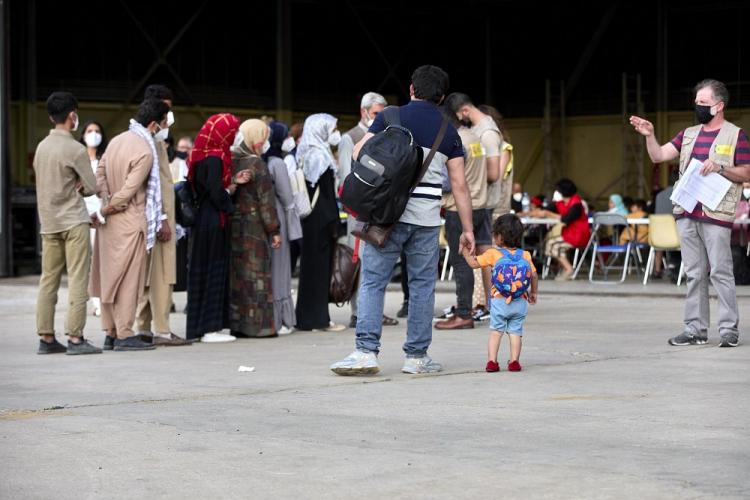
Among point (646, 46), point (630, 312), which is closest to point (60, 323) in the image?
point (630, 312)

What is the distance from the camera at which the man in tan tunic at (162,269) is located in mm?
10297

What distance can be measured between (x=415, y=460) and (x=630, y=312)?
26.6 ft

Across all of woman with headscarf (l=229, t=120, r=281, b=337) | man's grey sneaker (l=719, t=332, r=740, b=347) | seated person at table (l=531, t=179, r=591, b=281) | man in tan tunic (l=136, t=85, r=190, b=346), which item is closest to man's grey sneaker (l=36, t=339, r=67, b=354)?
man in tan tunic (l=136, t=85, r=190, b=346)

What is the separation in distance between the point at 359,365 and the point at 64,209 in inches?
103

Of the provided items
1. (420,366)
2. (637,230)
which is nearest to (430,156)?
(420,366)

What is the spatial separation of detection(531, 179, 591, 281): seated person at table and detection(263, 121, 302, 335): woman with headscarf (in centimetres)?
828

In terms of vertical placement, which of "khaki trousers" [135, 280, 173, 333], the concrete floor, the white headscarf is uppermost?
the white headscarf

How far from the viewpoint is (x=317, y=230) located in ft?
37.9

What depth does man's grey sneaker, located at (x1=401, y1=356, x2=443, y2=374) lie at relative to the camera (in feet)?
27.5

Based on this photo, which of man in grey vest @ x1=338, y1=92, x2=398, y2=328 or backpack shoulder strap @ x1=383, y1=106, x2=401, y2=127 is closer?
backpack shoulder strap @ x1=383, y1=106, x2=401, y2=127

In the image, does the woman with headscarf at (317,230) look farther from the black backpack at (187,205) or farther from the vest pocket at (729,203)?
the vest pocket at (729,203)

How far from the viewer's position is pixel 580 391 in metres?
7.53

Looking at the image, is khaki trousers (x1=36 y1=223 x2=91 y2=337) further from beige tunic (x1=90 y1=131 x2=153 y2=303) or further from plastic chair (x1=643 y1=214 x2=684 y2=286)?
plastic chair (x1=643 y1=214 x2=684 y2=286)

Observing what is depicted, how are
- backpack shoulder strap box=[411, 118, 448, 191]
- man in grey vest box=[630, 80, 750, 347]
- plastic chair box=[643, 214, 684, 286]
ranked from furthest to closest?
plastic chair box=[643, 214, 684, 286] < man in grey vest box=[630, 80, 750, 347] < backpack shoulder strap box=[411, 118, 448, 191]
